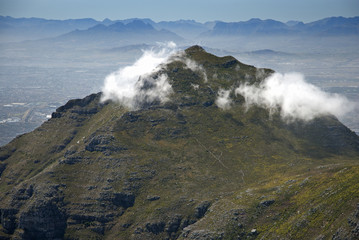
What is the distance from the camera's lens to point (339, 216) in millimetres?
145000

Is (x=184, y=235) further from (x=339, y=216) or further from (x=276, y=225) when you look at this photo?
(x=339, y=216)

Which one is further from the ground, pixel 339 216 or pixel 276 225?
pixel 339 216

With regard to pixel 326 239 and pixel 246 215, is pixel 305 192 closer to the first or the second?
pixel 246 215

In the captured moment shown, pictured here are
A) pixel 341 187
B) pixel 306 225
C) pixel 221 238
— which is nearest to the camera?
pixel 306 225

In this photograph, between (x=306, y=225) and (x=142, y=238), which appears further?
(x=142, y=238)

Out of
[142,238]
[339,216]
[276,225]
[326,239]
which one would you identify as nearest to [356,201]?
[339,216]

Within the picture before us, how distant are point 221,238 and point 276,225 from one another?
24.2 metres

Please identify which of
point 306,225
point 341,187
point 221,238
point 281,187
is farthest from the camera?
point 281,187

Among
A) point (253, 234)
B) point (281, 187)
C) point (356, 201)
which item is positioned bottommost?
point (253, 234)

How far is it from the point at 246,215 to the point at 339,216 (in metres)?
47.1

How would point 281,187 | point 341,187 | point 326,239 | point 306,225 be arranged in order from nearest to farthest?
point 326,239, point 306,225, point 341,187, point 281,187

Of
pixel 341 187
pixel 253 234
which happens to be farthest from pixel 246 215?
pixel 341 187

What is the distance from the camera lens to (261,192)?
197m

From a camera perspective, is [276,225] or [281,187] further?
[281,187]
